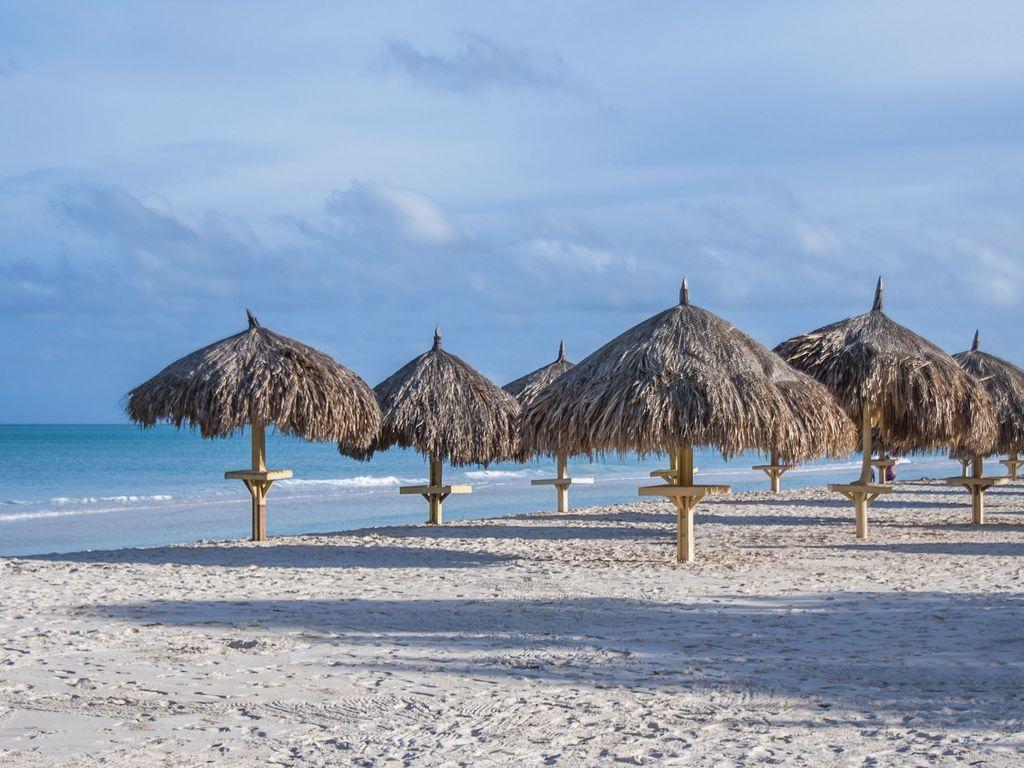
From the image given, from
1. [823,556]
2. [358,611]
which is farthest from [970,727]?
[823,556]

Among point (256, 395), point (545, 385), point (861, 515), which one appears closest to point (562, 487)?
point (545, 385)

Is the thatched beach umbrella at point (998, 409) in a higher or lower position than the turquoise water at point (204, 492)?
higher

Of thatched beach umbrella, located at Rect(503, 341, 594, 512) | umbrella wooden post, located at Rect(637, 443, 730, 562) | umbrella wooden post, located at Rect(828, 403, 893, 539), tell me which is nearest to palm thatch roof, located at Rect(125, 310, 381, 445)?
umbrella wooden post, located at Rect(637, 443, 730, 562)

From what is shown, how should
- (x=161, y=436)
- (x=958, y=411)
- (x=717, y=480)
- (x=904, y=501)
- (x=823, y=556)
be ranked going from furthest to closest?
(x=161, y=436)
(x=717, y=480)
(x=904, y=501)
(x=958, y=411)
(x=823, y=556)

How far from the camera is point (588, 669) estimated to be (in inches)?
200

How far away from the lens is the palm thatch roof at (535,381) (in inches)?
600

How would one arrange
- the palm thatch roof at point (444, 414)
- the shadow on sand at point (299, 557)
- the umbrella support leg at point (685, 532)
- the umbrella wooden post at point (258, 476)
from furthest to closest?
1. the palm thatch roof at point (444, 414)
2. the umbrella wooden post at point (258, 476)
3. the umbrella support leg at point (685, 532)
4. the shadow on sand at point (299, 557)

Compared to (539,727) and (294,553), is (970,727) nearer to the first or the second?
(539,727)

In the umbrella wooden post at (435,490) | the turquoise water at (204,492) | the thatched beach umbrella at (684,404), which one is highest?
the thatched beach umbrella at (684,404)

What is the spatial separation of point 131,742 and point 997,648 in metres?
3.89

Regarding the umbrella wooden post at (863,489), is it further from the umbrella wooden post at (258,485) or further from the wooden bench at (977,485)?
the umbrella wooden post at (258,485)

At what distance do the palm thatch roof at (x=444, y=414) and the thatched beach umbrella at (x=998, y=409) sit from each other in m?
5.12

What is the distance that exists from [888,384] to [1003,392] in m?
→ 3.34

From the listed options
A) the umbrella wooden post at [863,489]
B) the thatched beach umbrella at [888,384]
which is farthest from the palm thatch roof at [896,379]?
the umbrella wooden post at [863,489]
